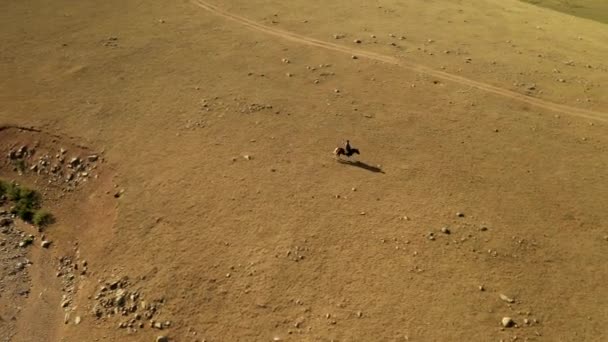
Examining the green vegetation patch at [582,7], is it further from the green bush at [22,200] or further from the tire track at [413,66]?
the green bush at [22,200]

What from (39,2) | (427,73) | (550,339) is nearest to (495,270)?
(550,339)

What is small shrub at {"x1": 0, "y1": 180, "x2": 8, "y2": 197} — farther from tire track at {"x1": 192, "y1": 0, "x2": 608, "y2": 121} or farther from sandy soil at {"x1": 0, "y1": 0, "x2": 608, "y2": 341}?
tire track at {"x1": 192, "y1": 0, "x2": 608, "y2": 121}

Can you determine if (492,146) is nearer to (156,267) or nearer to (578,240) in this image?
(578,240)

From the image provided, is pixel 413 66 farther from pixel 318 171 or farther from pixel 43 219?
pixel 43 219

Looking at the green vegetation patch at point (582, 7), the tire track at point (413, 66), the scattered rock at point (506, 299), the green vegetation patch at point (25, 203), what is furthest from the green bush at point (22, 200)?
the green vegetation patch at point (582, 7)

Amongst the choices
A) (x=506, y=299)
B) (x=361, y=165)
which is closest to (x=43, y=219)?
(x=361, y=165)
